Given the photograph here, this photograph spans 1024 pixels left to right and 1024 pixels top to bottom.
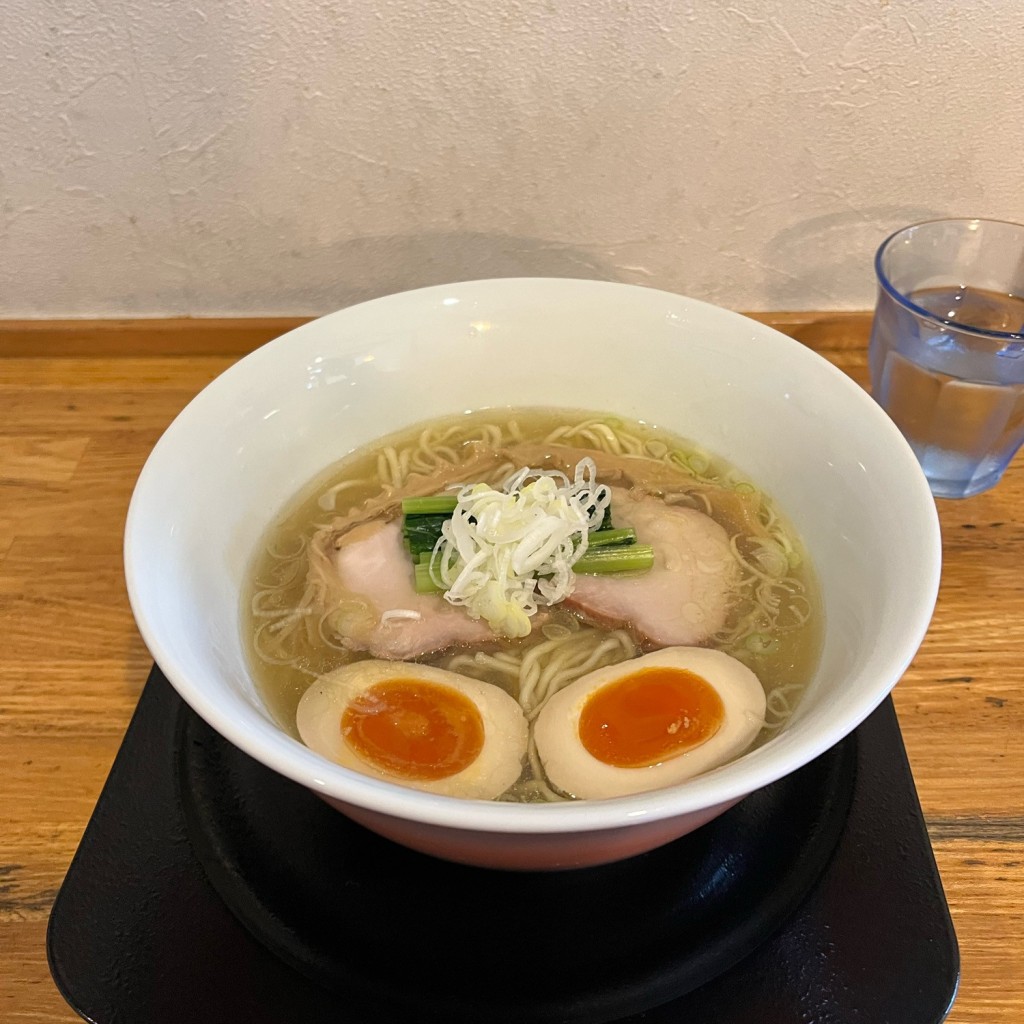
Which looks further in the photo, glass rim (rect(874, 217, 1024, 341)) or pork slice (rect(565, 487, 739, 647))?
glass rim (rect(874, 217, 1024, 341))

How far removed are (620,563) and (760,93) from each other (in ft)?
3.37

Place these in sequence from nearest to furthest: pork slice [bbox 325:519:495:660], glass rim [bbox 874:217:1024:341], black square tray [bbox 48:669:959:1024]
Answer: black square tray [bbox 48:669:959:1024] < pork slice [bbox 325:519:495:660] < glass rim [bbox 874:217:1024:341]

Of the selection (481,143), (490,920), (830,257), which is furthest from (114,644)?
(830,257)

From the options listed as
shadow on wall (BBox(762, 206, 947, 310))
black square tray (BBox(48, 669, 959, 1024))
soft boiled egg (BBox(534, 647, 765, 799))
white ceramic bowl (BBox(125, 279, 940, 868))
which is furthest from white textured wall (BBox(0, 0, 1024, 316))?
black square tray (BBox(48, 669, 959, 1024))

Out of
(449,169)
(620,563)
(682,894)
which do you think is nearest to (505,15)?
(449,169)

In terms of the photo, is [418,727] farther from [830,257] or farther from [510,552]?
[830,257]

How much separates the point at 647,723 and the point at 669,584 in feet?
1.07

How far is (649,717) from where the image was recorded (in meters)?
1.12

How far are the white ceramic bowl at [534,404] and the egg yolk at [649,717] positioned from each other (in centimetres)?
12

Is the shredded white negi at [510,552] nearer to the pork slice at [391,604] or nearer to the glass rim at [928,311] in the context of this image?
the pork slice at [391,604]

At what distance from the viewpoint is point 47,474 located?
1.81 metres

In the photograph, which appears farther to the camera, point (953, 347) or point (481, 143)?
point (481, 143)

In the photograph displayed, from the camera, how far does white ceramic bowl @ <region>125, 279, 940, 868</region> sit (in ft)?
2.70

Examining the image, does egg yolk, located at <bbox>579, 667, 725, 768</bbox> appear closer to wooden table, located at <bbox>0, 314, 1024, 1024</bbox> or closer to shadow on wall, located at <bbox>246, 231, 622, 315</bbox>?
wooden table, located at <bbox>0, 314, 1024, 1024</bbox>
